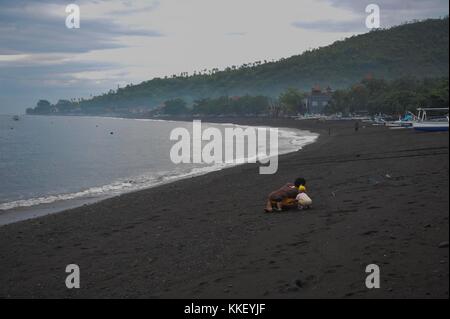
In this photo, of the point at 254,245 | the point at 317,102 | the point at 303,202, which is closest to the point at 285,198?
the point at 303,202

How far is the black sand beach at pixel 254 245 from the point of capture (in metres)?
7.70

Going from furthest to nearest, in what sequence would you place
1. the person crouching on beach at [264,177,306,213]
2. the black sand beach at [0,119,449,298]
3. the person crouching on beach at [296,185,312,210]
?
1. the person crouching on beach at [264,177,306,213]
2. the person crouching on beach at [296,185,312,210]
3. the black sand beach at [0,119,449,298]

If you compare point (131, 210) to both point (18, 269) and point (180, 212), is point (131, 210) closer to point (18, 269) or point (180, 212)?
point (180, 212)

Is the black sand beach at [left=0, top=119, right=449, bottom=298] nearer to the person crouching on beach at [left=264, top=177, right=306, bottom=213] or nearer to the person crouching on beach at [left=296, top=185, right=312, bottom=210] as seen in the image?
the person crouching on beach at [left=296, top=185, right=312, bottom=210]

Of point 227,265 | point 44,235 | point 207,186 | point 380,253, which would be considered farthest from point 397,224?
point 207,186

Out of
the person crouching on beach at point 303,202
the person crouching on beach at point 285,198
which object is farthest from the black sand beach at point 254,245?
the person crouching on beach at point 285,198

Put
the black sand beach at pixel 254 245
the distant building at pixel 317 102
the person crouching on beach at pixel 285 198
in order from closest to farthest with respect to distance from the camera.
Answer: the black sand beach at pixel 254 245, the person crouching on beach at pixel 285 198, the distant building at pixel 317 102

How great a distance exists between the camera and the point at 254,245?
10867 millimetres

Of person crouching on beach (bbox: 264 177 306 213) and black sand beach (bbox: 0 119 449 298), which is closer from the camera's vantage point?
black sand beach (bbox: 0 119 449 298)

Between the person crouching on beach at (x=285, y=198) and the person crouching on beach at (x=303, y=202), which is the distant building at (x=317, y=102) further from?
the person crouching on beach at (x=303, y=202)

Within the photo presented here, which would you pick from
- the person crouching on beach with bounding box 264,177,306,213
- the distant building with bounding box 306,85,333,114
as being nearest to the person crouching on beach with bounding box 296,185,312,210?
the person crouching on beach with bounding box 264,177,306,213

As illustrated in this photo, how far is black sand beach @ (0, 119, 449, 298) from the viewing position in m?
7.70

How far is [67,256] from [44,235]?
344 centimetres

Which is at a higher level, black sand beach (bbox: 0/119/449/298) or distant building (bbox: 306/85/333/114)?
distant building (bbox: 306/85/333/114)
